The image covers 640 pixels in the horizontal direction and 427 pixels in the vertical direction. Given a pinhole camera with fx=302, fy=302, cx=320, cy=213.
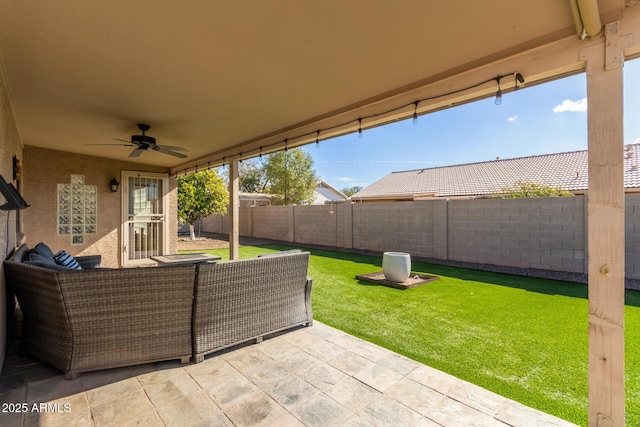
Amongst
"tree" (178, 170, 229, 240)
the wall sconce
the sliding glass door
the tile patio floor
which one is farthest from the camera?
"tree" (178, 170, 229, 240)

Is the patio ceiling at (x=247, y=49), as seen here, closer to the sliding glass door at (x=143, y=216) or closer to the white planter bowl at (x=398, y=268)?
the white planter bowl at (x=398, y=268)

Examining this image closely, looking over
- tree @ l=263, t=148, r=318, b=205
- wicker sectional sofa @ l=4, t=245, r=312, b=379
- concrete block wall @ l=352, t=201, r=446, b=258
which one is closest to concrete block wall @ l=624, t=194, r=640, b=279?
concrete block wall @ l=352, t=201, r=446, b=258

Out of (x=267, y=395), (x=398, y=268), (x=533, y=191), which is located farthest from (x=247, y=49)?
(x=533, y=191)

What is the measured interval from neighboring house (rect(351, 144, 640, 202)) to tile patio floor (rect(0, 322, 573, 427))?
9.42 m

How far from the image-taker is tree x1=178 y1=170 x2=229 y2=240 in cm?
1147

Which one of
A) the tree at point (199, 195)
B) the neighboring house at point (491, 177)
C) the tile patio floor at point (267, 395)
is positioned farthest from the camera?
the tree at point (199, 195)

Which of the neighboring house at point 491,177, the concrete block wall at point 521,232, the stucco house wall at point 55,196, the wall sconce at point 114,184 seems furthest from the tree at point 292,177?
the concrete block wall at point 521,232

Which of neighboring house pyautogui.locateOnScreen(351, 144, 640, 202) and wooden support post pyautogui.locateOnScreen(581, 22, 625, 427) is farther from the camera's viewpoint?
neighboring house pyautogui.locateOnScreen(351, 144, 640, 202)

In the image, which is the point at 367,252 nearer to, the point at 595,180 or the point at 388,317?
the point at 388,317

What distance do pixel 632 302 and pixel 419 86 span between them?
15.0 feet

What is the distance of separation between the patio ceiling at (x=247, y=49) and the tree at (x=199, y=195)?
26.6ft

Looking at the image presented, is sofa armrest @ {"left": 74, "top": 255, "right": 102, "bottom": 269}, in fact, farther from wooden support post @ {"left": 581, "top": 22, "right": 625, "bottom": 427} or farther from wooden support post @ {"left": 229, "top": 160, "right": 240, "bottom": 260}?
wooden support post @ {"left": 581, "top": 22, "right": 625, "bottom": 427}

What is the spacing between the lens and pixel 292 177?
65.2 feet

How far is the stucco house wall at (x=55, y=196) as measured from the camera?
18.7 feet
